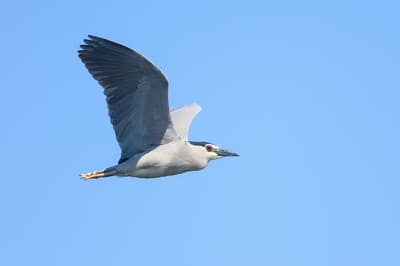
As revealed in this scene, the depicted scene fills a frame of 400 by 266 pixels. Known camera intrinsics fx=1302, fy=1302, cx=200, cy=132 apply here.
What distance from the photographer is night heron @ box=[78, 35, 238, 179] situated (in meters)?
23.9

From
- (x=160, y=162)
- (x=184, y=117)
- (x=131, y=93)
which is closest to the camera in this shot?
(x=131, y=93)

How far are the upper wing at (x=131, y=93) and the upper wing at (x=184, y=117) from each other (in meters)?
1.65

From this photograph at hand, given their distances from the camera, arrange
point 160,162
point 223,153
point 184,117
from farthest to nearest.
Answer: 1. point 184,117
2. point 223,153
3. point 160,162

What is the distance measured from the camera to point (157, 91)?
78.4ft

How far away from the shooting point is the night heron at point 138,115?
78.3 feet

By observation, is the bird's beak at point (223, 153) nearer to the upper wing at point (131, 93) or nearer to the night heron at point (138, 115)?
the night heron at point (138, 115)

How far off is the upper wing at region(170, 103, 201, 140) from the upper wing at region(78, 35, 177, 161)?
1655mm

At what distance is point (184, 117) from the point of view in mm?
27344

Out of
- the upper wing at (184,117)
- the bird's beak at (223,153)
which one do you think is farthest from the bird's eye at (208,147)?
the upper wing at (184,117)

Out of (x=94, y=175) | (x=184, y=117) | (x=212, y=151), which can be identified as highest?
(x=184, y=117)

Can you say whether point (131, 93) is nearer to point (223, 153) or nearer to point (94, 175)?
point (94, 175)

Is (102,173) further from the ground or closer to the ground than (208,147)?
closer to the ground

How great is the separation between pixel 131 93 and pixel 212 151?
2.53 m

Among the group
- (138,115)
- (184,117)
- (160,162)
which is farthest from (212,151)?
(138,115)
